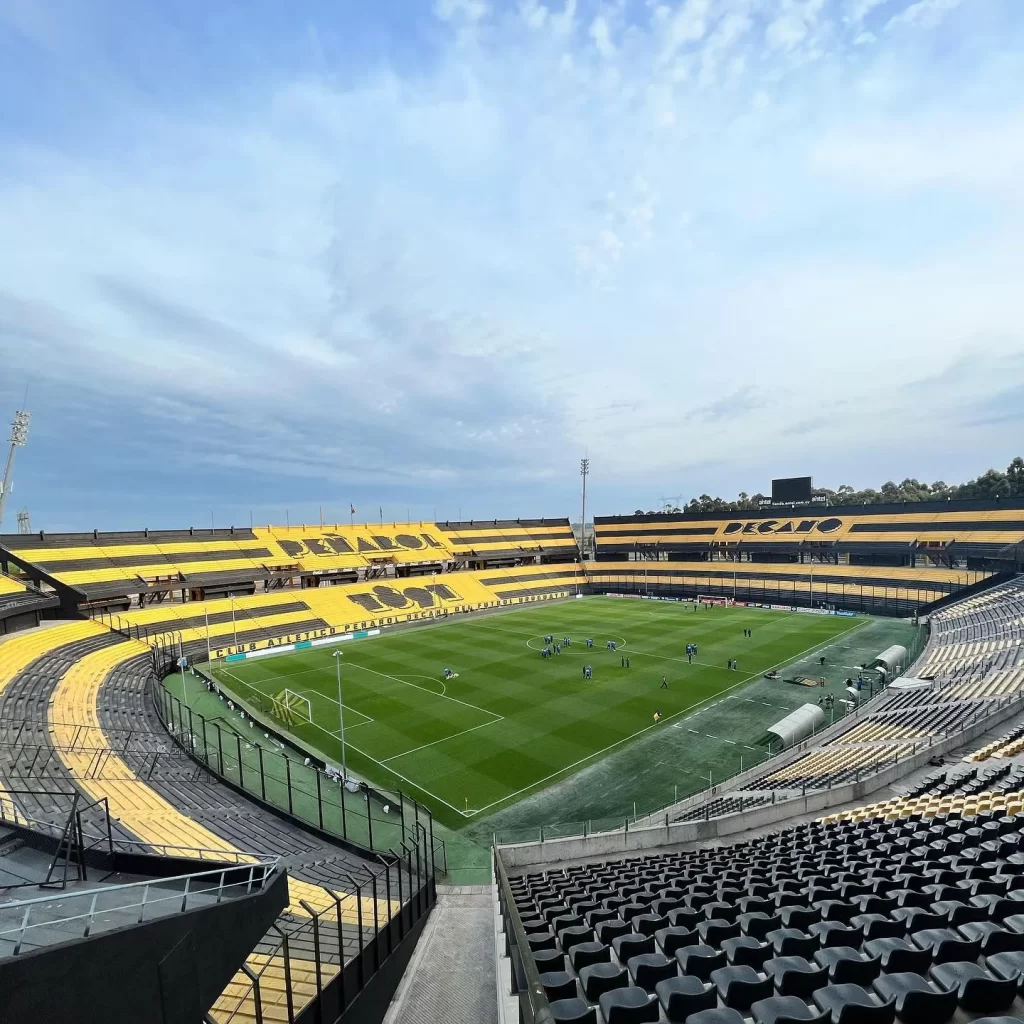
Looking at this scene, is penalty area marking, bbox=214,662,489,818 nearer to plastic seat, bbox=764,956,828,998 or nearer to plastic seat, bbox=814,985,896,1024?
plastic seat, bbox=764,956,828,998

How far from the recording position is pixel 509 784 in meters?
25.6

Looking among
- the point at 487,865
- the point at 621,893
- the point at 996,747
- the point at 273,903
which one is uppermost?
the point at 273,903

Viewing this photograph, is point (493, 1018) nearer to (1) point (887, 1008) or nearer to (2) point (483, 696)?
(1) point (887, 1008)

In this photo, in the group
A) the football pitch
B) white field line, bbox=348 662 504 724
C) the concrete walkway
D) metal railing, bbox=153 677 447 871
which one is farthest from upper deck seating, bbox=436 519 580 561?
the concrete walkway

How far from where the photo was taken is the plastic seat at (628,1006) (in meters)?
5.90

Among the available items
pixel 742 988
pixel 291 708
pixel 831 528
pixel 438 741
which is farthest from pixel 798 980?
pixel 831 528

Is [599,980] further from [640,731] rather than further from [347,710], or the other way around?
[347,710]

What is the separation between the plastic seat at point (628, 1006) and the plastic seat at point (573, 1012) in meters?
0.21

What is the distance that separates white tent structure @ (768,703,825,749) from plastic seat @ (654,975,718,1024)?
80.9ft

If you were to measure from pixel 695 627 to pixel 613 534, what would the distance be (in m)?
40.8

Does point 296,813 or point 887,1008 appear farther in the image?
point 296,813

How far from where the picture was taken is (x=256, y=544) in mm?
69688

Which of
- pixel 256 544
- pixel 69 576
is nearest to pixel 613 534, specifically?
pixel 256 544

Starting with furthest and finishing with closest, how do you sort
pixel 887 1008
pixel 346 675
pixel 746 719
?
1. pixel 346 675
2. pixel 746 719
3. pixel 887 1008
